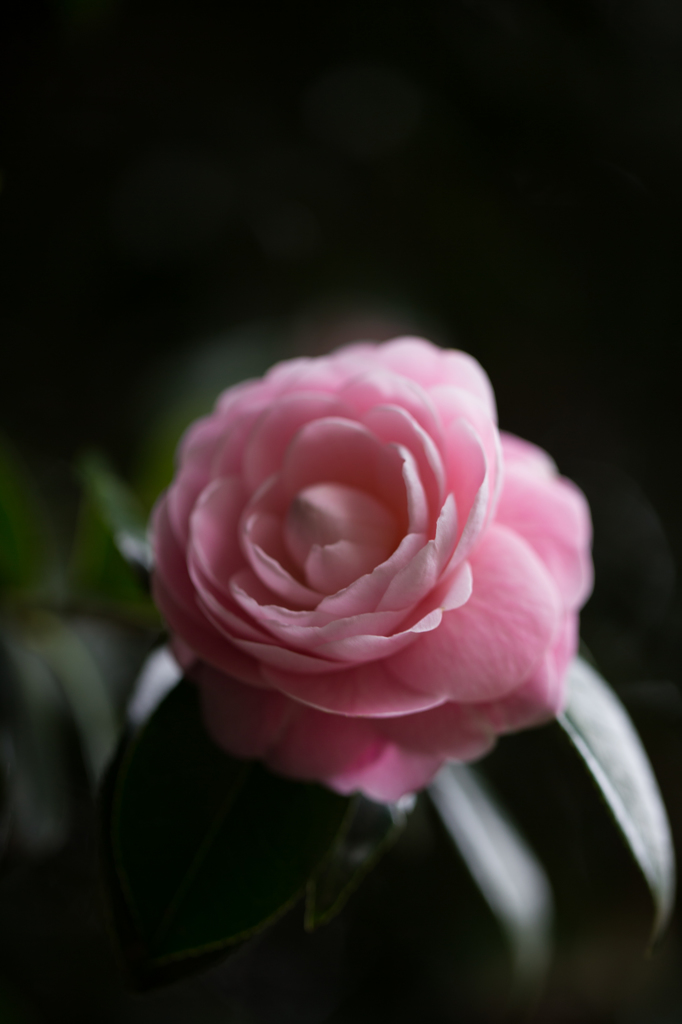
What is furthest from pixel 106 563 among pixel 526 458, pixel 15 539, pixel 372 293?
pixel 372 293

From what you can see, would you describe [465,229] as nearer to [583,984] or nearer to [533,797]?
[533,797]

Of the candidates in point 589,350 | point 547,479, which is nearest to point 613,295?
point 589,350

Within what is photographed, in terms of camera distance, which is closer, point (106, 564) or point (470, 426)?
point (470, 426)

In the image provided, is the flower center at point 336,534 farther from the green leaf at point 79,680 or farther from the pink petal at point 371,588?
the green leaf at point 79,680

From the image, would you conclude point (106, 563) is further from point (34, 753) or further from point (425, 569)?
point (425, 569)

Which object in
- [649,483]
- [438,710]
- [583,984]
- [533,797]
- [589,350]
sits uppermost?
[438,710]
